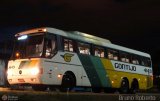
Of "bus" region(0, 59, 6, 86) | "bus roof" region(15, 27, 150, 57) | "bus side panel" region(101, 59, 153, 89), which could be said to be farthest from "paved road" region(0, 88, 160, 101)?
"bus" region(0, 59, 6, 86)

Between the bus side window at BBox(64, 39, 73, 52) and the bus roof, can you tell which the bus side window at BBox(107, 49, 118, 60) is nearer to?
the bus roof

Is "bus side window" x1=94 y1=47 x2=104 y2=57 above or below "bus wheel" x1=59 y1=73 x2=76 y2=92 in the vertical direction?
above

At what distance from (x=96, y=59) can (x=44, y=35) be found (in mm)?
4695

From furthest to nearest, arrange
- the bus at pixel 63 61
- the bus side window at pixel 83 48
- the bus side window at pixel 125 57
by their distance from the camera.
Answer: the bus side window at pixel 125 57
the bus side window at pixel 83 48
the bus at pixel 63 61

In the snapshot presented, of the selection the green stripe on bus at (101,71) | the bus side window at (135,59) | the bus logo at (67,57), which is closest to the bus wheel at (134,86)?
the bus side window at (135,59)

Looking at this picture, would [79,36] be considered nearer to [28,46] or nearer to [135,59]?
[28,46]

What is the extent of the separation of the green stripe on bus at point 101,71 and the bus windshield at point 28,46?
411cm

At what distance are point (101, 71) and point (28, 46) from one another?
5418 mm

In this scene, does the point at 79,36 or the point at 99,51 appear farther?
the point at 99,51

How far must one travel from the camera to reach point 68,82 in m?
19.5

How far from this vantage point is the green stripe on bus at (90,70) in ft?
67.9

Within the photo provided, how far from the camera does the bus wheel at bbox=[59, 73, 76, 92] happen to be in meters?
19.1

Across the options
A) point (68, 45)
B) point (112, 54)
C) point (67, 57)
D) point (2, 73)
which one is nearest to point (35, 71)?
point (67, 57)

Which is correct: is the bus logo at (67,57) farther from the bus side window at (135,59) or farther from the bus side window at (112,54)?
the bus side window at (135,59)
